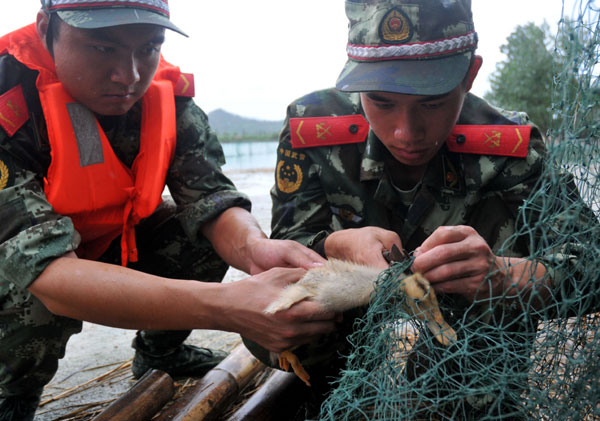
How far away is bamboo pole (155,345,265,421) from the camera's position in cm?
206

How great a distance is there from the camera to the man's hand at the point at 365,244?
5.81 feet

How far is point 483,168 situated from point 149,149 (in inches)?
59.6

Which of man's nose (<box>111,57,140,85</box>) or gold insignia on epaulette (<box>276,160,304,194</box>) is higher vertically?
man's nose (<box>111,57,140,85</box>)

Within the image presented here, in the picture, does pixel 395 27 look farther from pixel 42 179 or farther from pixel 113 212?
pixel 42 179

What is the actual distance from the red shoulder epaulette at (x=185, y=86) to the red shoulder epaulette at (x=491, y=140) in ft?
4.33

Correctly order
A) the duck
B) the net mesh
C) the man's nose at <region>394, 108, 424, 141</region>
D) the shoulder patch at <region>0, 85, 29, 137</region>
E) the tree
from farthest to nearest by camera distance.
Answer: the tree
the shoulder patch at <region>0, 85, 29, 137</region>
the man's nose at <region>394, 108, 424, 141</region>
the duck
the net mesh

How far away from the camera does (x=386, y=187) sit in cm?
239

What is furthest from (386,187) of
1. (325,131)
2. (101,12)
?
(101,12)

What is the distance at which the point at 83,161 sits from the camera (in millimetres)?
2238

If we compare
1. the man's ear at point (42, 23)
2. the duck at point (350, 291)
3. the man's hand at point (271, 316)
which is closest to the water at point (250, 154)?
the man's ear at point (42, 23)

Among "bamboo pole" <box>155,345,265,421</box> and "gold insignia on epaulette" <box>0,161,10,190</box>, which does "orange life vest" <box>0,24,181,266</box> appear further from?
"bamboo pole" <box>155,345,265,421</box>

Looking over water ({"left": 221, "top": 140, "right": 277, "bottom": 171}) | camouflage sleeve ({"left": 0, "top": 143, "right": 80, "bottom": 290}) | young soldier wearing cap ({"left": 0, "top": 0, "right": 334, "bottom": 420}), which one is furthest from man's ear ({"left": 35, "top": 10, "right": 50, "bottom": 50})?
water ({"left": 221, "top": 140, "right": 277, "bottom": 171})

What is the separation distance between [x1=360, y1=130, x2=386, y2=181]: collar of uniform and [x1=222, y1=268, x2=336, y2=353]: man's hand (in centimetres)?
74

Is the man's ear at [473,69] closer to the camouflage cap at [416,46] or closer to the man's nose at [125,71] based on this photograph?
the camouflage cap at [416,46]
